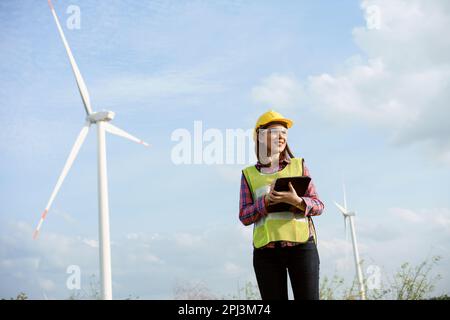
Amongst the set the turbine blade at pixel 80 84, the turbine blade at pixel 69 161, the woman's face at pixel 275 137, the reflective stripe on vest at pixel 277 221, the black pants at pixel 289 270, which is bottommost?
the black pants at pixel 289 270

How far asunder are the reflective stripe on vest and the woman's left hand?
14 centimetres

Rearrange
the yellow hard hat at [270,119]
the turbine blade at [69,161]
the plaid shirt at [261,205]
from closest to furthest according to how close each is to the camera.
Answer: the plaid shirt at [261,205], the yellow hard hat at [270,119], the turbine blade at [69,161]

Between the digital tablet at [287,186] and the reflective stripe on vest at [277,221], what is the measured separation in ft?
0.14

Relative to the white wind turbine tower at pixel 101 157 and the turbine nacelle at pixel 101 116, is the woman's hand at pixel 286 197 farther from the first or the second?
the turbine nacelle at pixel 101 116

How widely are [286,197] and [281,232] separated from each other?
286 millimetres

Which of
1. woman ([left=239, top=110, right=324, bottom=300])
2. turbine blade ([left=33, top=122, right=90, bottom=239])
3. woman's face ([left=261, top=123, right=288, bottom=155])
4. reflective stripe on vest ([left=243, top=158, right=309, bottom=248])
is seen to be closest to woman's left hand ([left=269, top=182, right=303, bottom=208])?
woman ([left=239, top=110, right=324, bottom=300])

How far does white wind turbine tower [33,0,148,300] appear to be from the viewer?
15695 mm

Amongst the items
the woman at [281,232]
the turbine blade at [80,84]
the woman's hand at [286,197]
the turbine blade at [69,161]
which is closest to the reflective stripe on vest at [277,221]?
the woman at [281,232]

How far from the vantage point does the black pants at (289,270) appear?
423 cm

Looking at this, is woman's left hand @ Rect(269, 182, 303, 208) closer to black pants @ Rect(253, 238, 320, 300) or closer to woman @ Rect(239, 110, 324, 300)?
woman @ Rect(239, 110, 324, 300)

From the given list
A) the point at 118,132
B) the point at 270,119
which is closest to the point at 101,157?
the point at 118,132
